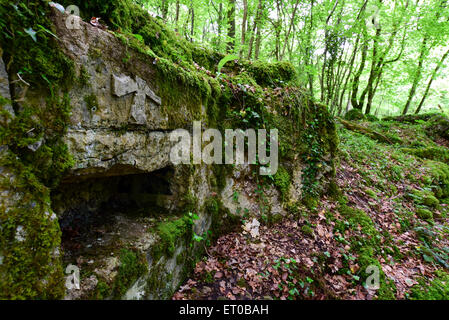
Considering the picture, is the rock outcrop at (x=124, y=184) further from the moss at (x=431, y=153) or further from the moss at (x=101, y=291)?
the moss at (x=431, y=153)

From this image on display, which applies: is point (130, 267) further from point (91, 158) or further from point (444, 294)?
point (444, 294)

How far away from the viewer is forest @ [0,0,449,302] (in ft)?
5.06

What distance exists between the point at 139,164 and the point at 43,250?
1298 millimetres

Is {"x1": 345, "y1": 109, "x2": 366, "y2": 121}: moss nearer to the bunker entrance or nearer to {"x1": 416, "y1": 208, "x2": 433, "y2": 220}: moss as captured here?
{"x1": 416, "y1": 208, "x2": 433, "y2": 220}: moss

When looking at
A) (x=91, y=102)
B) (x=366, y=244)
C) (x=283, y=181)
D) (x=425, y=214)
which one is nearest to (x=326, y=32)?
(x=425, y=214)

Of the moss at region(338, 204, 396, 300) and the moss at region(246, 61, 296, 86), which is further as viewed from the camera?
the moss at region(246, 61, 296, 86)

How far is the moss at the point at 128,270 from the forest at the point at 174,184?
0.04 ft

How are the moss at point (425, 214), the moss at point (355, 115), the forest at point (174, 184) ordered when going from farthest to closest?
the moss at point (355, 115), the moss at point (425, 214), the forest at point (174, 184)

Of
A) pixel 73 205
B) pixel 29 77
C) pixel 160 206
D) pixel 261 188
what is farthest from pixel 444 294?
pixel 29 77

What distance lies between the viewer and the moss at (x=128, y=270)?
2053 millimetres

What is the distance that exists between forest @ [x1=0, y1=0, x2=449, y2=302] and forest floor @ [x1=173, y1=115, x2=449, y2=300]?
0.03 m

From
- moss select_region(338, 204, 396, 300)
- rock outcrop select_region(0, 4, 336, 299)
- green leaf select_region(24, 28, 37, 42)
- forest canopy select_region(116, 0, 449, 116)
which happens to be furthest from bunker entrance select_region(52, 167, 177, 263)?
forest canopy select_region(116, 0, 449, 116)

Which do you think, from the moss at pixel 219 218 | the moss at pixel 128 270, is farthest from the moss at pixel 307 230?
the moss at pixel 128 270

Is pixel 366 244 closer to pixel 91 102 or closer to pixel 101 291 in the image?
pixel 101 291
